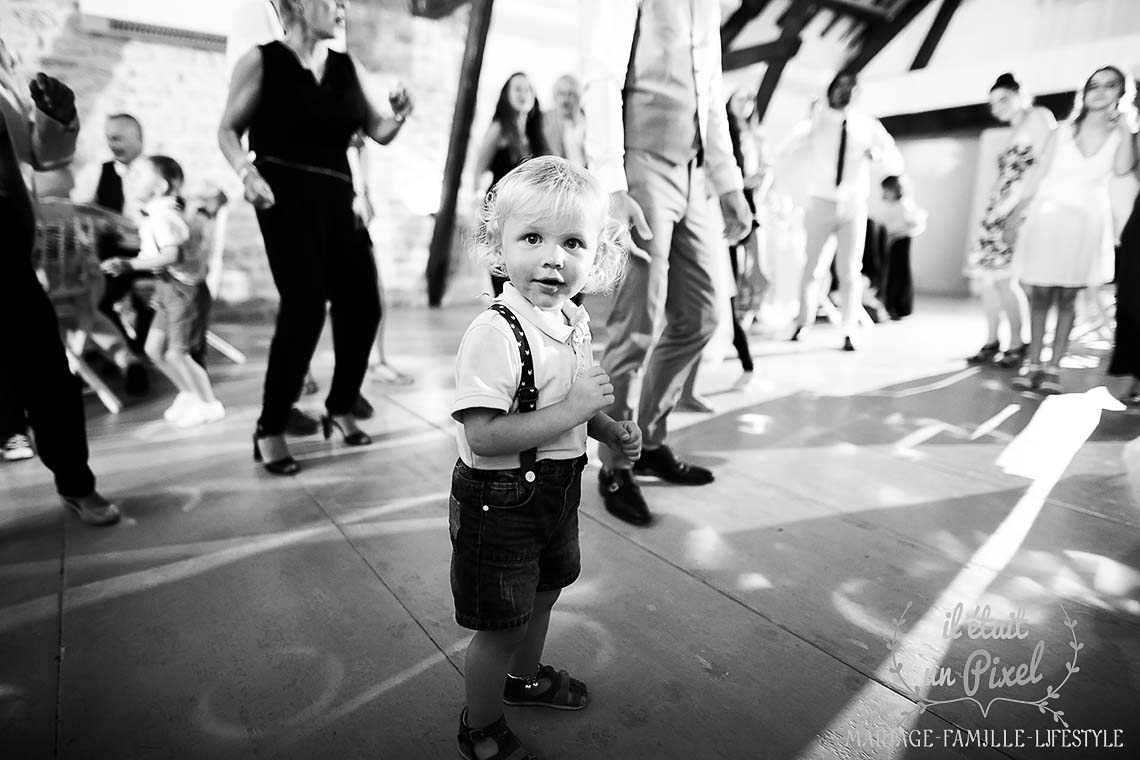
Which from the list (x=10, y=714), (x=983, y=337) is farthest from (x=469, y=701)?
(x=983, y=337)

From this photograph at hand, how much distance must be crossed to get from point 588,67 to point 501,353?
1.20 meters

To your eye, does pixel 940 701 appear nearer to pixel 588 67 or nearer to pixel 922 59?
pixel 588 67

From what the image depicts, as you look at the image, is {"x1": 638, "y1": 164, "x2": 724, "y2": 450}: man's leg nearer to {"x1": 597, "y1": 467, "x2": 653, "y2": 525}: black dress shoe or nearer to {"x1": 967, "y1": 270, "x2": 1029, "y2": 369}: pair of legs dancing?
{"x1": 597, "y1": 467, "x2": 653, "y2": 525}: black dress shoe

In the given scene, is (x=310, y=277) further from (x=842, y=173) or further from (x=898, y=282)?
(x=898, y=282)

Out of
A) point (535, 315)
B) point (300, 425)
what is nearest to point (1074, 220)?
point (535, 315)

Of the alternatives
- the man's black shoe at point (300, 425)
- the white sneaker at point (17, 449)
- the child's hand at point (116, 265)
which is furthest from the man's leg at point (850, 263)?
the white sneaker at point (17, 449)

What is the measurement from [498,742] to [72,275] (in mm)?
3149

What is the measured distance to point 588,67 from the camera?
1794 mm

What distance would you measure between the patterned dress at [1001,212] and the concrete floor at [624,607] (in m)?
1.69

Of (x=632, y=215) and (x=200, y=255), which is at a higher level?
(x=632, y=215)

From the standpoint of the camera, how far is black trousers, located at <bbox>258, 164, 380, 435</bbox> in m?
2.08

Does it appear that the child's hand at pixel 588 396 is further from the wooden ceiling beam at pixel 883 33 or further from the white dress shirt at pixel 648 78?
the wooden ceiling beam at pixel 883 33

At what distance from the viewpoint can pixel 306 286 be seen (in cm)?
213

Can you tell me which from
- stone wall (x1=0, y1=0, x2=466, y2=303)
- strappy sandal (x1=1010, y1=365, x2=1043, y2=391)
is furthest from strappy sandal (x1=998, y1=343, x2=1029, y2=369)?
stone wall (x1=0, y1=0, x2=466, y2=303)
